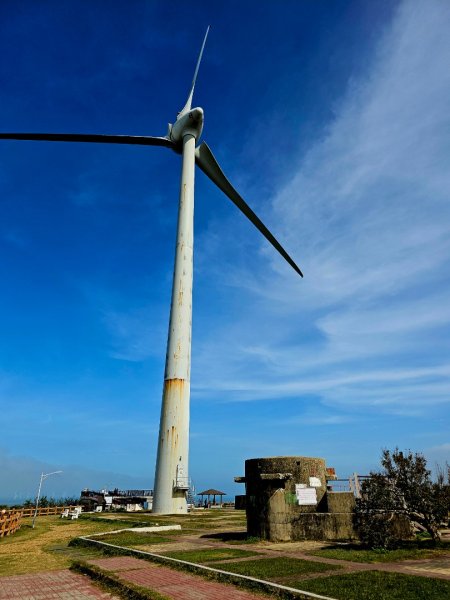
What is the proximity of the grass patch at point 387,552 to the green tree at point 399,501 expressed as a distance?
493 mm

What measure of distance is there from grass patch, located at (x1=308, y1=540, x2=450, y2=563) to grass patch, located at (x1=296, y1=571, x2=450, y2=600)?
293 cm

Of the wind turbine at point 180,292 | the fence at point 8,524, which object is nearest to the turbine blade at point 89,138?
the wind turbine at point 180,292

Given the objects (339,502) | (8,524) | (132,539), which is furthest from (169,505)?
(339,502)

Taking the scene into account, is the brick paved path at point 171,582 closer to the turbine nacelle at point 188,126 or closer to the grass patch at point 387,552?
the grass patch at point 387,552

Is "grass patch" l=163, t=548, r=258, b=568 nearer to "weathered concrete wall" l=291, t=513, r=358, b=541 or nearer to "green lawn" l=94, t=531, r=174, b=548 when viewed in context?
"green lawn" l=94, t=531, r=174, b=548

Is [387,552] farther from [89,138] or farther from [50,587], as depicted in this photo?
[89,138]

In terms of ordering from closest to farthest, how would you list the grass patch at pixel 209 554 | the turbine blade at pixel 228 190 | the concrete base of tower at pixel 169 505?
the grass patch at pixel 209 554 → the concrete base of tower at pixel 169 505 → the turbine blade at pixel 228 190

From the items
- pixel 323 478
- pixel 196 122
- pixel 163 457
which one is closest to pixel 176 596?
pixel 323 478

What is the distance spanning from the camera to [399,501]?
55.8 ft

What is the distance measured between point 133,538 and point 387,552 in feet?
39.4

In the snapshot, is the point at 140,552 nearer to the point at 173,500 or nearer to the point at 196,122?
the point at 173,500

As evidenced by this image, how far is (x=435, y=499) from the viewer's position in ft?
54.0

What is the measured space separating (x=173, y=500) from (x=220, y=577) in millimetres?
22166

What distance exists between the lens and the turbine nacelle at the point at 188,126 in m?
46.2
